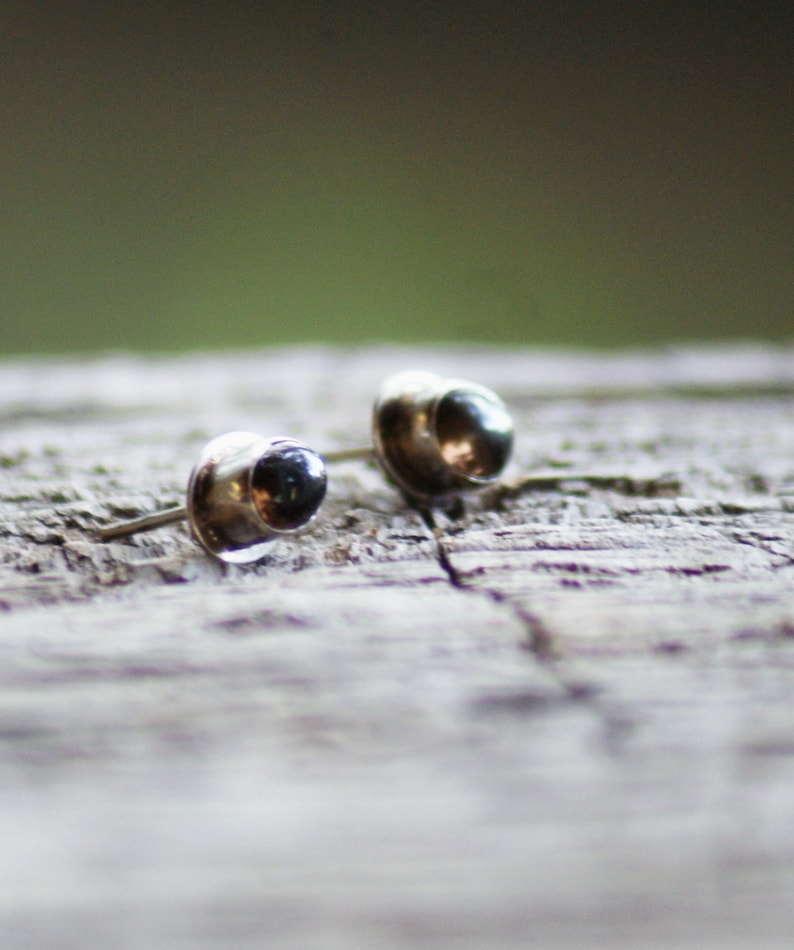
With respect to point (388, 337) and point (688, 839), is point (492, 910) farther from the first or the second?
point (388, 337)

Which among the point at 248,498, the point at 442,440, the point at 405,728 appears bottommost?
the point at 405,728

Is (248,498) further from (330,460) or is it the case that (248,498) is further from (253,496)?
(330,460)

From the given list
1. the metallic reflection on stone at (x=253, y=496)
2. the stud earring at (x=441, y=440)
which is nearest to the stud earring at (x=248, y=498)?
the metallic reflection on stone at (x=253, y=496)

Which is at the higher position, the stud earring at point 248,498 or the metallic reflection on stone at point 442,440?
the metallic reflection on stone at point 442,440

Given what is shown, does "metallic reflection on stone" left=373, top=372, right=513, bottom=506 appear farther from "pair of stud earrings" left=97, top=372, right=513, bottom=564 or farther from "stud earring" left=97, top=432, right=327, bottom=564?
"stud earring" left=97, top=432, right=327, bottom=564

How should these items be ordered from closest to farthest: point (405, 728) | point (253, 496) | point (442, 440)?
1. point (405, 728)
2. point (253, 496)
3. point (442, 440)

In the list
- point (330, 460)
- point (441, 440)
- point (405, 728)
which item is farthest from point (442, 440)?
point (405, 728)

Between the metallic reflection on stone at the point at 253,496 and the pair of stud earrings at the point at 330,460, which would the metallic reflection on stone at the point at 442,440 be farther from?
the metallic reflection on stone at the point at 253,496
